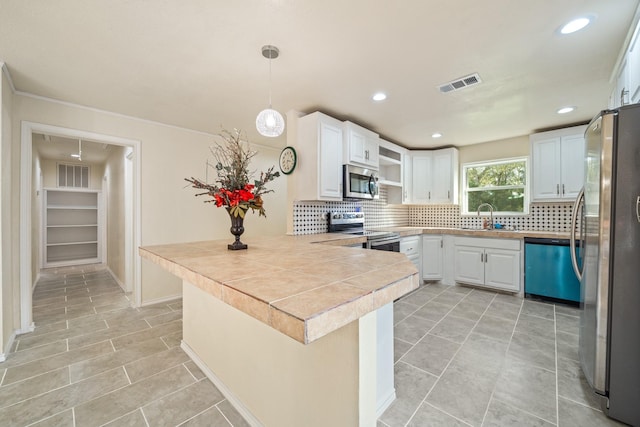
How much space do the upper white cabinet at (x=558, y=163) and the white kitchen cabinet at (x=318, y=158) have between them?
289cm

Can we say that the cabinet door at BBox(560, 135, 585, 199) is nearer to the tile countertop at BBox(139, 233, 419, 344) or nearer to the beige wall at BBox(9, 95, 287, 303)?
the tile countertop at BBox(139, 233, 419, 344)

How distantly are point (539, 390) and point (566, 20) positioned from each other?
2.37m

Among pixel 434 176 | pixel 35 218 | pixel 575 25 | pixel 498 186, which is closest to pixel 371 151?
pixel 434 176

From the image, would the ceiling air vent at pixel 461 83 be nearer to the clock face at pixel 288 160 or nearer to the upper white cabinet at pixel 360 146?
the upper white cabinet at pixel 360 146

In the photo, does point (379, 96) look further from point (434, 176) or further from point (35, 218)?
point (35, 218)

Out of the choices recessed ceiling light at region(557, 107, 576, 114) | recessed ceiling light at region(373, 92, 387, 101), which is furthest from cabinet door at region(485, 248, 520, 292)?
recessed ceiling light at region(373, 92, 387, 101)

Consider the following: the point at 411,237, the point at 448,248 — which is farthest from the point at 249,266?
the point at 448,248

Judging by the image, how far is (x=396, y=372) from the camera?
6.38 ft

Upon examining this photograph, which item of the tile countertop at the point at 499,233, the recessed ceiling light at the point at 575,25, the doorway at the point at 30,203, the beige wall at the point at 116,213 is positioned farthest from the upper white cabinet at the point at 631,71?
the beige wall at the point at 116,213

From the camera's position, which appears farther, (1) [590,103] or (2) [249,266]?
(1) [590,103]

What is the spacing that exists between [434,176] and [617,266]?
337cm

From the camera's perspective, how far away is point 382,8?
1.51m

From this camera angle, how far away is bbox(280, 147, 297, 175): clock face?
10.1ft

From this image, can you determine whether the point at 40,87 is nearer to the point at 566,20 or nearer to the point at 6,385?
the point at 6,385
